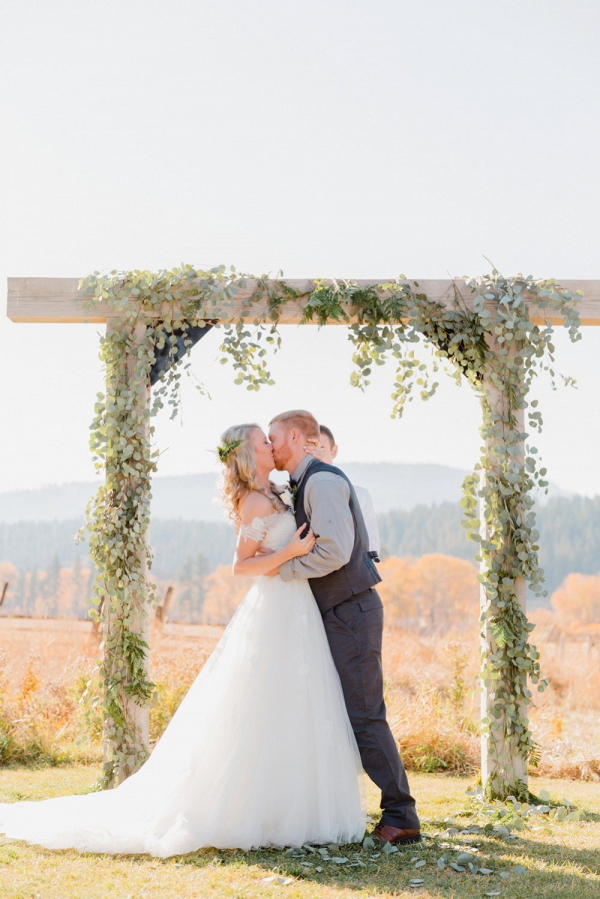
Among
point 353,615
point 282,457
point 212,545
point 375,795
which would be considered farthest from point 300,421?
point 212,545

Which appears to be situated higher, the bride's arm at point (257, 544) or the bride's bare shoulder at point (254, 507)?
the bride's bare shoulder at point (254, 507)

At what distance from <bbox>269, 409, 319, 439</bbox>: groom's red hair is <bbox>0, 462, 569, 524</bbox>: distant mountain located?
40.5 ft

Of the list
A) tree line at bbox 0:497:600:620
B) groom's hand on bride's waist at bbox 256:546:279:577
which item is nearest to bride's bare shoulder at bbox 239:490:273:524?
groom's hand on bride's waist at bbox 256:546:279:577

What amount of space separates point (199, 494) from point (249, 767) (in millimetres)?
18425

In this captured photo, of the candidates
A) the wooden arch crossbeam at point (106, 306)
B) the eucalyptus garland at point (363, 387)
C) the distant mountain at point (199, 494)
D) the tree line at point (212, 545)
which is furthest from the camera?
the distant mountain at point (199, 494)

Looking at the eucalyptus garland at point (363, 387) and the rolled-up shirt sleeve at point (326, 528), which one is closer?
the rolled-up shirt sleeve at point (326, 528)

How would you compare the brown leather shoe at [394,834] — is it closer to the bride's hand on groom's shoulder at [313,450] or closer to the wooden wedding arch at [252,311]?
the wooden wedding arch at [252,311]

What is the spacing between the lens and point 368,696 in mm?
3600

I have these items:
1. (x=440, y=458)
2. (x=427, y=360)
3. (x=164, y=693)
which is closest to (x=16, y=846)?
(x=164, y=693)

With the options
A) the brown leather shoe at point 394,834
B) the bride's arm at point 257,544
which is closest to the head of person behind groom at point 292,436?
the bride's arm at point 257,544

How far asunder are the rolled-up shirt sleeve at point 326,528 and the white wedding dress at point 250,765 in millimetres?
149

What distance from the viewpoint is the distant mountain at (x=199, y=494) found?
20.0 meters

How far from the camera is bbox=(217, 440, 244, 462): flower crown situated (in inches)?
150

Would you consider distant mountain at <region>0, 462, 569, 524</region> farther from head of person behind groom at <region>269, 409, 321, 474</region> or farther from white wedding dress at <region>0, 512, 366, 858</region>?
white wedding dress at <region>0, 512, 366, 858</region>
